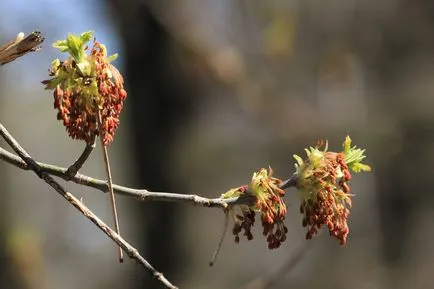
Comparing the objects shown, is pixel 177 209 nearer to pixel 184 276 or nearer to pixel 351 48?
pixel 184 276

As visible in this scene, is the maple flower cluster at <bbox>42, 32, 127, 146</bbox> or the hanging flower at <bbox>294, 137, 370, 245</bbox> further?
the hanging flower at <bbox>294, 137, 370, 245</bbox>

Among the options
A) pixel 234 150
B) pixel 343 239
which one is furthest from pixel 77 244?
pixel 343 239

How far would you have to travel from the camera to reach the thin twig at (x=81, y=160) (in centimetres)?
111

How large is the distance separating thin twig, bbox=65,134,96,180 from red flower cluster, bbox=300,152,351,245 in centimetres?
39

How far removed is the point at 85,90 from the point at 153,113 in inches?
142

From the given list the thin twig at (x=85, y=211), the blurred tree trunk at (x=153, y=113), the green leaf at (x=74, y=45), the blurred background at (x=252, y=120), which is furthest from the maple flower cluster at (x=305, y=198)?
the blurred tree trunk at (x=153, y=113)

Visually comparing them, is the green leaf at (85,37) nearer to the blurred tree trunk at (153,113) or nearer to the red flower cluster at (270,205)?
the red flower cluster at (270,205)

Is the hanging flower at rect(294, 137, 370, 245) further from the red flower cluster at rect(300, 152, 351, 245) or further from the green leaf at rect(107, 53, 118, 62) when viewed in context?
the green leaf at rect(107, 53, 118, 62)

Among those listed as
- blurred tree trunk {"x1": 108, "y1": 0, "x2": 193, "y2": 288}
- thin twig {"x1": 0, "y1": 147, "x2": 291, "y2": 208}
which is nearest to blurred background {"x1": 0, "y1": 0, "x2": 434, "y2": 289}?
blurred tree trunk {"x1": 108, "y1": 0, "x2": 193, "y2": 288}

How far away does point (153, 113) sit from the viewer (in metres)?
4.70

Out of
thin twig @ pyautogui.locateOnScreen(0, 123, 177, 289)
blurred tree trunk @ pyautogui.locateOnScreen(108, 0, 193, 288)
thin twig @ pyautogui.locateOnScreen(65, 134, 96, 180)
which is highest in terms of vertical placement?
blurred tree trunk @ pyautogui.locateOnScreen(108, 0, 193, 288)

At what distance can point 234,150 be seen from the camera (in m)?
6.22

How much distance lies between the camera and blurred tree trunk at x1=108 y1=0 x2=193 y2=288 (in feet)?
14.7

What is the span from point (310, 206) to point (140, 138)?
349cm
